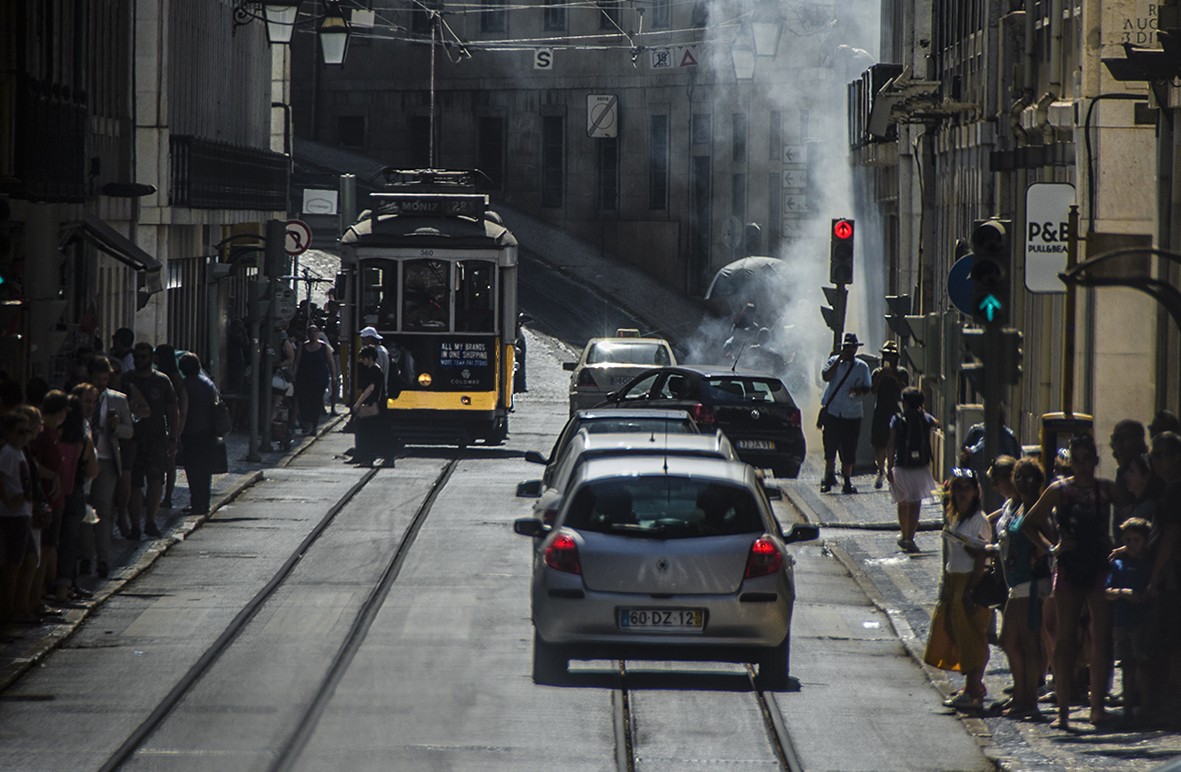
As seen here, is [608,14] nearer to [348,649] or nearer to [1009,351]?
[1009,351]

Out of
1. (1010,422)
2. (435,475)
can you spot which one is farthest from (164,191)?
(1010,422)

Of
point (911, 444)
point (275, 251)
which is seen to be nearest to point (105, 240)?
point (275, 251)

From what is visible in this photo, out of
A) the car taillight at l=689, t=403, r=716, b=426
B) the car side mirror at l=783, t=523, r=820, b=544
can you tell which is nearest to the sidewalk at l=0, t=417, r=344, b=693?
the car side mirror at l=783, t=523, r=820, b=544

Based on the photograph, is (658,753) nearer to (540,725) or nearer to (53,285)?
(540,725)

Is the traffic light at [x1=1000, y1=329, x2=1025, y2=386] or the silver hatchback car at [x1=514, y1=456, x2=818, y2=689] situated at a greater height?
the traffic light at [x1=1000, y1=329, x2=1025, y2=386]

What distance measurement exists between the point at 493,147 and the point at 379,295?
37500 mm

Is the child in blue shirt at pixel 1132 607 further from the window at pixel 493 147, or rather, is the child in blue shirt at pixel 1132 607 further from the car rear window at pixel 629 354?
the window at pixel 493 147

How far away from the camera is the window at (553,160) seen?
66750 millimetres

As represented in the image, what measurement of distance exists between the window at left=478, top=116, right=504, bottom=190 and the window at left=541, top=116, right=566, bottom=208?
125 cm

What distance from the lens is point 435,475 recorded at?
1062 inches

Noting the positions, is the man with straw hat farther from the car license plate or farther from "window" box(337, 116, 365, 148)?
"window" box(337, 116, 365, 148)

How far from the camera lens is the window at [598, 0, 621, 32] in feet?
217

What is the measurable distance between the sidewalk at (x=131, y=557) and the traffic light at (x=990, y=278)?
6.24 metres

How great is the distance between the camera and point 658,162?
6581 centimetres
